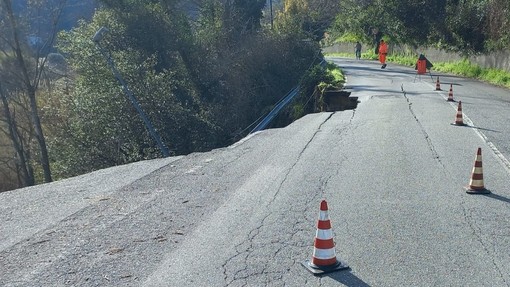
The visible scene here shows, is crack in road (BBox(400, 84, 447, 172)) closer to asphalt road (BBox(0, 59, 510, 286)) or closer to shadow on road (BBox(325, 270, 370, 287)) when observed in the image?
asphalt road (BBox(0, 59, 510, 286))

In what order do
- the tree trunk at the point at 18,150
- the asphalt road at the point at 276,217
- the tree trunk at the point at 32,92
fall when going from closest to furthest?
1. the asphalt road at the point at 276,217
2. the tree trunk at the point at 32,92
3. the tree trunk at the point at 18,150

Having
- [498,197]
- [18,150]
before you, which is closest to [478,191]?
[498,197]

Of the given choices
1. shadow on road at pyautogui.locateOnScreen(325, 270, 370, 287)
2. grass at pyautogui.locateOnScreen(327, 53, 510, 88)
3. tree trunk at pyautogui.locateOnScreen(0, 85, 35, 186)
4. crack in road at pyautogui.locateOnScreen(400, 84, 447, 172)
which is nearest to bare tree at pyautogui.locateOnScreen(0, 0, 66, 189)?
tree trunk at pyautogui.locateOnScreen(0, 85, 35, 186)

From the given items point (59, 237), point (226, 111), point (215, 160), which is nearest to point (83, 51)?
point (226, 111)

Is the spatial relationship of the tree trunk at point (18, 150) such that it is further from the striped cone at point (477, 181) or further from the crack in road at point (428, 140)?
the striped cone at point (477, 181)

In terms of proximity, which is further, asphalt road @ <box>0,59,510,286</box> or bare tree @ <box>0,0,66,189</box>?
bare tree @ <box>0,0,66,189</box>

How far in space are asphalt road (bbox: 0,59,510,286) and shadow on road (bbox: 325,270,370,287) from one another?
0.08ft

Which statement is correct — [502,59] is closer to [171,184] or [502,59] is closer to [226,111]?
[226,111]

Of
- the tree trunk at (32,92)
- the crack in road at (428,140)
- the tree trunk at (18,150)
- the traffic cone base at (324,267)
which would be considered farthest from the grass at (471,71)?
the tree trunk at (18,150)

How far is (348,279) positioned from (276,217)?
6.41 feet

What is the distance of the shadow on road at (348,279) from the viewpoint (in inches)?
186

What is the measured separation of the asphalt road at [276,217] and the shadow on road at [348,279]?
2cm

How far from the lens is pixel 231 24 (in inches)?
1348

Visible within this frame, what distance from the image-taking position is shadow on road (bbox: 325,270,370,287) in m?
4.73
